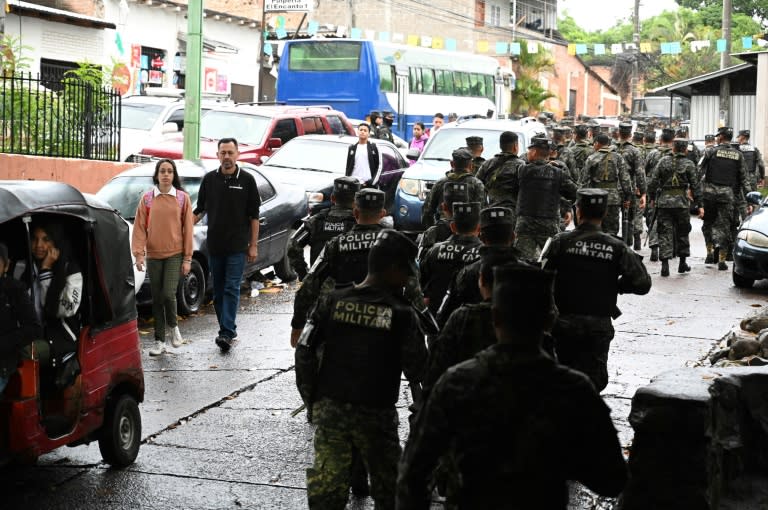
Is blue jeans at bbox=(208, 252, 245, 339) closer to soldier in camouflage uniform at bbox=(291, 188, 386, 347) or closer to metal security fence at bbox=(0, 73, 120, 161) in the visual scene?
soldier in camouflage uniform at bbox=(291, 188, 386, 347)

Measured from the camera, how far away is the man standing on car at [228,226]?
10.6 meters

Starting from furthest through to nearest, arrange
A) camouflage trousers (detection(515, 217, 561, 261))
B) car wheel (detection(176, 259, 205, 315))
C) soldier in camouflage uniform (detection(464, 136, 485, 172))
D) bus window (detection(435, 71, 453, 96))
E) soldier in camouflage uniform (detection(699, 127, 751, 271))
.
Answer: bus window (detection(435, 71, 453, 96))
soldier in camouflage uniform (detection(699, 127, 751, 271))
soldier in camouflage uniform (detection(464, 136, 485, 172))
car wheel (detection(176, 259, 205, 315))
camouflage trousers (detection(515, 217, 561, 261))

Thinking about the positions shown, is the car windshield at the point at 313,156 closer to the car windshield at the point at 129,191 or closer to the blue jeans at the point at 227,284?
the car windshield at the point at 129,191

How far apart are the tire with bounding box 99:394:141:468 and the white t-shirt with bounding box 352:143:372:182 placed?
9747 millimetres

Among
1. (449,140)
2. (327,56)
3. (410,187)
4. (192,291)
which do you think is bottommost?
(192,291)

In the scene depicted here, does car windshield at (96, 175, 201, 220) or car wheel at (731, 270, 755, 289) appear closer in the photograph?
car windshield at (96, 175, 201, 220)

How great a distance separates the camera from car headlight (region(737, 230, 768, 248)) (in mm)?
14156

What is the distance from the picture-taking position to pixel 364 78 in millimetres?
31938

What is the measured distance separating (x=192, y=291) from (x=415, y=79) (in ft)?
76.5

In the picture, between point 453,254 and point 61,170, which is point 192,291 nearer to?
point 61,170

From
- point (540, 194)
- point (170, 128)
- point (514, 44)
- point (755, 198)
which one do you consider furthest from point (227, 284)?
point (514, 44)

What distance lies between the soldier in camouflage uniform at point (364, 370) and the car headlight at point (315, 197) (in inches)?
436

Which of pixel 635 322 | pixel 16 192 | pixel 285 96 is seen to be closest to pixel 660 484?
pixel 16 192

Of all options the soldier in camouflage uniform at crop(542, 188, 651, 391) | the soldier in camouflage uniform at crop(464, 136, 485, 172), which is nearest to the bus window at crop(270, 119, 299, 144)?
the soldier in camouflage uniform at crop(464, 136, 485, 172)
